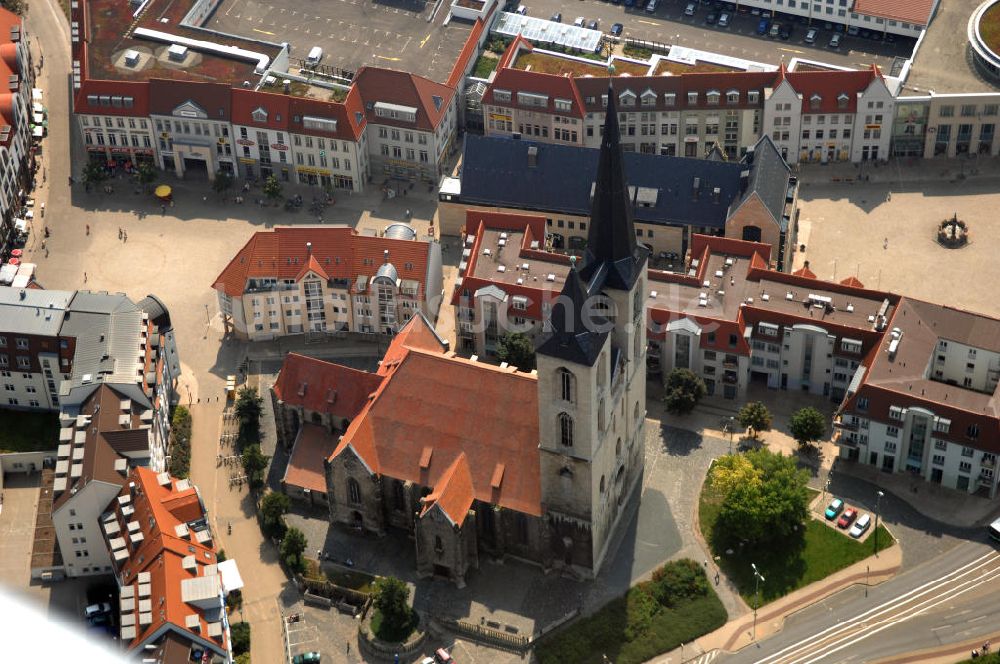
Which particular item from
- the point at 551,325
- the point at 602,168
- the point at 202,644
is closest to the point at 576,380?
the point at 551,325

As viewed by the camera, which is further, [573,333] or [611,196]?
[611,196]

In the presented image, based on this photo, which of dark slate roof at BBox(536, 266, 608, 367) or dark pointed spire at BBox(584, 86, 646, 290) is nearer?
dark pointed spire at BBox(584, 86, 646, 290)

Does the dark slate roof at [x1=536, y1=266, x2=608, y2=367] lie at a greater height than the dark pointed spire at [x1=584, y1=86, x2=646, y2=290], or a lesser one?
lesser

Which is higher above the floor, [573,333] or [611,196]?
[611,196]

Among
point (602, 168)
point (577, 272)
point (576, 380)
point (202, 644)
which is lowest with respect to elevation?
point (202, 644)

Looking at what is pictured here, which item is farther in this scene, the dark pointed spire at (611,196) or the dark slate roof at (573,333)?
the dark slate roof at (573,333)

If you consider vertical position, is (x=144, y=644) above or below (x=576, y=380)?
below

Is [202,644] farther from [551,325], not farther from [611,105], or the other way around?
[611,105]

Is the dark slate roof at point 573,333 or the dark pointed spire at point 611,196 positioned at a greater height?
the dark pointed spire at point 611,196
